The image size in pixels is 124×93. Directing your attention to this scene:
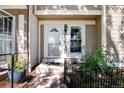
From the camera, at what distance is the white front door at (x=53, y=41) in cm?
1304

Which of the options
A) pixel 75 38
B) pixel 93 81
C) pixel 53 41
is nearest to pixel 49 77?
pixel 93 81

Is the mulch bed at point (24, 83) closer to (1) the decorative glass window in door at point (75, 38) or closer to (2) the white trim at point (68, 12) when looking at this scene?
(2) the white trim at point (68, 12)

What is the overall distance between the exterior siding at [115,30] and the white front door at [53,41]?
336 centimetres

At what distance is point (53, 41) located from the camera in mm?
13086

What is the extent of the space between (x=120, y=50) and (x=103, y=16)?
1968 millimetres

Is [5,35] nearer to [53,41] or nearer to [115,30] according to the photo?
[53,41]

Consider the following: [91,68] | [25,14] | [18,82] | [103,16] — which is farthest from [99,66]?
[25,14]

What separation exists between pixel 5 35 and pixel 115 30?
5487mm

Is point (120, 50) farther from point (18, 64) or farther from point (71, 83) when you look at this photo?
point (18, 64)

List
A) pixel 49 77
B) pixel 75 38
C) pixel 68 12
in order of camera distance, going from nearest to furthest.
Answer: pixel 49 77 < pixel 68 12 < pixel 75 38

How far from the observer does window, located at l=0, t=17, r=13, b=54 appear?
956 cm

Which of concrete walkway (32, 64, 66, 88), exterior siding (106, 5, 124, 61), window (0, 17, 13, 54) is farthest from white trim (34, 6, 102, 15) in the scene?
concrete walkway (32, 64, 66, 88)

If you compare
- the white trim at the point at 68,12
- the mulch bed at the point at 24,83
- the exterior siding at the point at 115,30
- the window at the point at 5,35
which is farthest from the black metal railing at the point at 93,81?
the white trim at the point at 68,12

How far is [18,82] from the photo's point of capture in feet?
25.3
